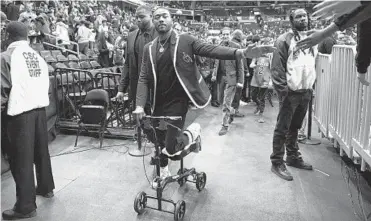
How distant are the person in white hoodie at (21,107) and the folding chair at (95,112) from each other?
7.19 feet

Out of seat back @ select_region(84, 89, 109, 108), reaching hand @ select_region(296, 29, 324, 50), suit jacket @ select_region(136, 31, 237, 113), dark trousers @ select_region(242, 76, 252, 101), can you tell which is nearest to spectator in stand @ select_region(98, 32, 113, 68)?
dark trousers @ select_region(242, 76, 252, 101)

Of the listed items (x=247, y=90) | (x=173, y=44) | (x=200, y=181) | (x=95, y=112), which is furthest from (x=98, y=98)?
(x=247, y=90)

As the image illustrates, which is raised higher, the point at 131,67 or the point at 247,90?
the point at 131,67

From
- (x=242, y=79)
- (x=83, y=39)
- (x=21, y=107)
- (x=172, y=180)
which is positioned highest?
(x=83, y=39)

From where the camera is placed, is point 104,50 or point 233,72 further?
point 104,50

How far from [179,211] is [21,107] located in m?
1.82

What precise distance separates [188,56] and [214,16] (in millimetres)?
46413

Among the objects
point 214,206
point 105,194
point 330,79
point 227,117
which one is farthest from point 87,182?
point 330,79

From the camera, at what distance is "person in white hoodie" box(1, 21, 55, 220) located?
347cm

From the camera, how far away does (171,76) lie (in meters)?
→ 3.62

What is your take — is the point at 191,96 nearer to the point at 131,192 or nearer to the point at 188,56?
the point at 188,56

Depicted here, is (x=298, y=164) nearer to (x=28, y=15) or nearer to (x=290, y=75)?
(x=290, y=75)

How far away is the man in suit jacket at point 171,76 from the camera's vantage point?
11.6ft

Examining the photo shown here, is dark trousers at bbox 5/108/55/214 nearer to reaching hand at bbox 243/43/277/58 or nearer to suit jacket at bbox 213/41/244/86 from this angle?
reaching hand at bbox 243/43/277/58
